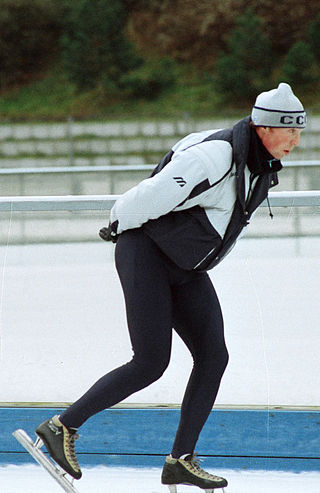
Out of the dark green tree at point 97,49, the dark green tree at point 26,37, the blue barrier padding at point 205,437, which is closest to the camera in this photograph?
the blue barrier padding at point 205,437

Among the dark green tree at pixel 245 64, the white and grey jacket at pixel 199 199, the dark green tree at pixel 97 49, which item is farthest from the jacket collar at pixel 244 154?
the dark green tree at pixel 97 49

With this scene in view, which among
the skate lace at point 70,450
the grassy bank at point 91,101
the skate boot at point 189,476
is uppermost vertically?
the skate lace at point 70,450

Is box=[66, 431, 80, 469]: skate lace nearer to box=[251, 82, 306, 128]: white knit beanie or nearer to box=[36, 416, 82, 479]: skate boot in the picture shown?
box=[36, 416, 82, 479]: skate boot

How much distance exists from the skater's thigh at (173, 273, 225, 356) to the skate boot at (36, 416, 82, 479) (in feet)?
1.57

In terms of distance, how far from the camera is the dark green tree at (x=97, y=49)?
33250 millimetres

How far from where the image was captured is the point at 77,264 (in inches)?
121

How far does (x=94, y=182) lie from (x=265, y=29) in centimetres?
2926

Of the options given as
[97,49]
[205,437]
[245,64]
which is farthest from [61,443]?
[97,49]

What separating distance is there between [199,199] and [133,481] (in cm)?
113

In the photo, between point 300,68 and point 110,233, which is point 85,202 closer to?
point 110,233

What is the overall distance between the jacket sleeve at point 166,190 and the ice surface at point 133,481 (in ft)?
3.25

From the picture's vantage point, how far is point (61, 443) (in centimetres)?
262

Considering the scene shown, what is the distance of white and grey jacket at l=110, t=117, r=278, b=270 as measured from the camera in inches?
93.7

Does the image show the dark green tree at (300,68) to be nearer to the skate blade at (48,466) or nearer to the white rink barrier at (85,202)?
the white rink barrier at (85,202)
